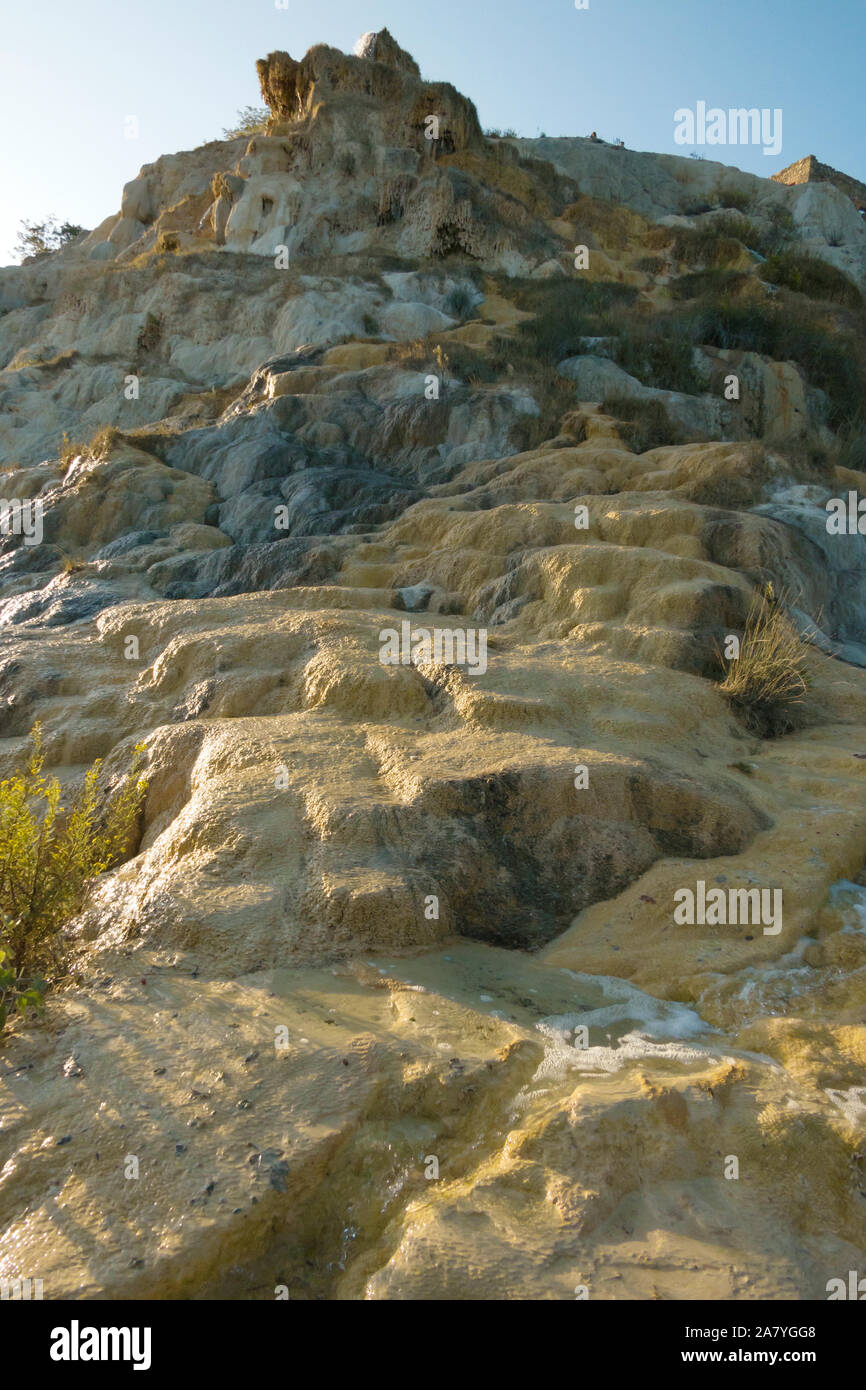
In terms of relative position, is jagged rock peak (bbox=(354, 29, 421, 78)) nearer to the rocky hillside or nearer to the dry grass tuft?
the rocky hillside

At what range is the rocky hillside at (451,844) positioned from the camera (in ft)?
6.93

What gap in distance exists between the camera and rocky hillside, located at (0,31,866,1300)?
2.11 metres

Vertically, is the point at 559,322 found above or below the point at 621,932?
above

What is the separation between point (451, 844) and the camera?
3.51 meters

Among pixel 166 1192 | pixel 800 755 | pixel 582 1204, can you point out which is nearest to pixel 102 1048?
pixel 166 1192

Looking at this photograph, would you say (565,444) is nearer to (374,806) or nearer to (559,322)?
(559,322)

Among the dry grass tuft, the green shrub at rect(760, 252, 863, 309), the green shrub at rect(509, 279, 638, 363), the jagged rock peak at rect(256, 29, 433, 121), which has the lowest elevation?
the dry grass tuft

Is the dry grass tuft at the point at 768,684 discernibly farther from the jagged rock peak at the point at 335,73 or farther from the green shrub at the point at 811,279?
the jagged rock peak at the point at 335,73

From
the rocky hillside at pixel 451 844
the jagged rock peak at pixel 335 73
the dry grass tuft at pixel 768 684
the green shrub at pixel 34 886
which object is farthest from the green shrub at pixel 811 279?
the green shrub at pixel 34 886

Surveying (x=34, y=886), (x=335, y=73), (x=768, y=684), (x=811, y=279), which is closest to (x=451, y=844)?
(x=34, y=886)

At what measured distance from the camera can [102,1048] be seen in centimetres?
262

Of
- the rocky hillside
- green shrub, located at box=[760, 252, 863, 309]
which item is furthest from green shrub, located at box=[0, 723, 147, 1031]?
green shrub, located at box=[760, 252, 863, 309]

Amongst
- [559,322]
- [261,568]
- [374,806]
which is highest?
[559,322]

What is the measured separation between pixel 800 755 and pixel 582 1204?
2992 millimetres
